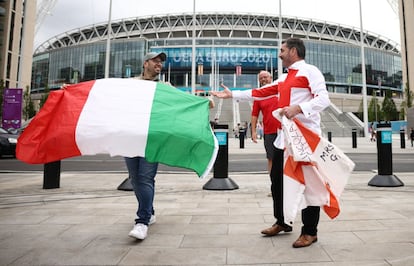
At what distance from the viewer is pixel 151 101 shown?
10.2 feet

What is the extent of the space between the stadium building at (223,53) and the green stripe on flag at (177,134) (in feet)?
221

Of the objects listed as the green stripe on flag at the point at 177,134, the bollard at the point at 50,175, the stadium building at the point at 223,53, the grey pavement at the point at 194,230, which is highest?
the stadium building at the point at 223,53

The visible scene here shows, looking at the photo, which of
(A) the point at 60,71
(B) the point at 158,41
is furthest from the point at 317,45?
(A) the point at 60,71

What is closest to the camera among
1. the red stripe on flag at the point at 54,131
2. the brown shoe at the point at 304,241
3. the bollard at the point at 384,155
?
the brown shoe at the point at 304,241

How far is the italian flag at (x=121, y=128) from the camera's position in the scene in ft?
9.25

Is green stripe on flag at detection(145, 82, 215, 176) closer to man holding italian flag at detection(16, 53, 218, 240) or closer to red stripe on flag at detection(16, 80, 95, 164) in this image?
man holding italian flag at detection(16, 53, 218, 240)

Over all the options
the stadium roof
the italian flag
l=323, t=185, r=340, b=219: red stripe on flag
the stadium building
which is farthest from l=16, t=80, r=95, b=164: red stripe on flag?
the stadium roof

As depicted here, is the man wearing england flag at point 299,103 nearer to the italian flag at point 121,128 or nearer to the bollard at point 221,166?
the italian flag at point 121,128

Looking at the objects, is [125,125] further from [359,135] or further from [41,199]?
[359,135]

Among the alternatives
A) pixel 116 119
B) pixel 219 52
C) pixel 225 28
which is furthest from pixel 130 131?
pixel 225 28

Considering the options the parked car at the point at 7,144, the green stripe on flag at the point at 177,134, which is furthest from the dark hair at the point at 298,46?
the parked car at the point at 7,144

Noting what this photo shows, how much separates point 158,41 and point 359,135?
52194 mm

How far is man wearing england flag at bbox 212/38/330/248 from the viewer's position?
9.07 feet

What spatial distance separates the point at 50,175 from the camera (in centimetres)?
589
